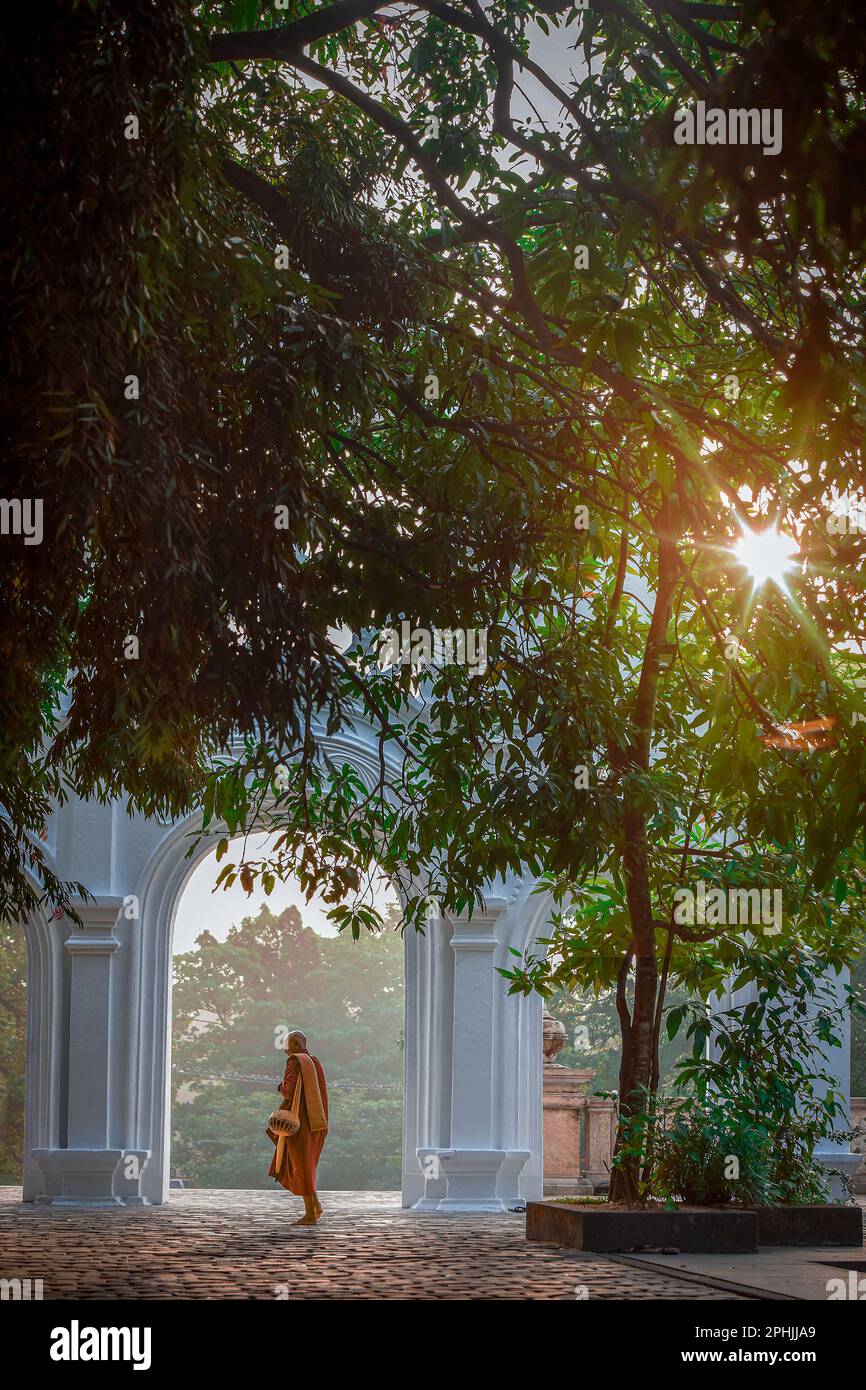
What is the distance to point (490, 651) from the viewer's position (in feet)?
25.7

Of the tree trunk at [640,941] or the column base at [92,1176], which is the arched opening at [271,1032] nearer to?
the column base at [92,1176]

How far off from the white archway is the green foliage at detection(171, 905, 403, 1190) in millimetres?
23778

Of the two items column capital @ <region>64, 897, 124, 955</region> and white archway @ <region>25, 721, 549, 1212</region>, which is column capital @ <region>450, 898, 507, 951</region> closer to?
white archway @ <region>25, 721, 549, 1212</region>

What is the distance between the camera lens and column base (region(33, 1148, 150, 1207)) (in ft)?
47.4

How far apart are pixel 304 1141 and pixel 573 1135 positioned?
6218mm

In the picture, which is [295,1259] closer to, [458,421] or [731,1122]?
[731,1122]

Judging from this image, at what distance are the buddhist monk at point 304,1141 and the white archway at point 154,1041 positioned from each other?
2.65m

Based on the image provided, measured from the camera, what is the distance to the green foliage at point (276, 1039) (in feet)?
129

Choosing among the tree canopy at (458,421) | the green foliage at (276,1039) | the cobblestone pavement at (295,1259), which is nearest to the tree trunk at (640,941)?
the tree canopy at (458,421)

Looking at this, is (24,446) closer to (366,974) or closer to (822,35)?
(822,35)

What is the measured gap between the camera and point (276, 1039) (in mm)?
39094
